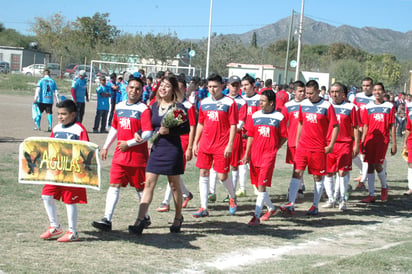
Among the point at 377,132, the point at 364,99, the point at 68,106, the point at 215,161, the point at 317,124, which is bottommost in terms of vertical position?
the point at 215,161

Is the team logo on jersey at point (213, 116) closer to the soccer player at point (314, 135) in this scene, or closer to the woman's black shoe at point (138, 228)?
the soccer player at point (314, 135)

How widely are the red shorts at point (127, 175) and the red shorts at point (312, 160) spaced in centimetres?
285

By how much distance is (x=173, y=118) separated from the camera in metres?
6.95

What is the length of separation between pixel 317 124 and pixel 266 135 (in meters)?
1.07

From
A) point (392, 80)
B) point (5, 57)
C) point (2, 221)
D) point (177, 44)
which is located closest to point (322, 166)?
point (2, 221)

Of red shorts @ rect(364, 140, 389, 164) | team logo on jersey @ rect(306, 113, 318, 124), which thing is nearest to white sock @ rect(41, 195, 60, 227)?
team logo on jersey @ rect(306, 113, 318, 124)

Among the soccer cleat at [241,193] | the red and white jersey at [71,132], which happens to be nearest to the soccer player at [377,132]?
the soccer cleat at [241,193]

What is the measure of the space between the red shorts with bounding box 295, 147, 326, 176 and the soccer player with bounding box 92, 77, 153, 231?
2840mm

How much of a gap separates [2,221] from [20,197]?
1.74 m

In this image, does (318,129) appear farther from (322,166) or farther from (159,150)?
(159,150)

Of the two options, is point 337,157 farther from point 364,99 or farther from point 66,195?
point 66,195

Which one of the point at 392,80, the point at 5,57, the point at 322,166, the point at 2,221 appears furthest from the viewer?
the point at 392,80

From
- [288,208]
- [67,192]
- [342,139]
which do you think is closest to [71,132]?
[67,192]

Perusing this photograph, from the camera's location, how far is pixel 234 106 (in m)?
8.52
